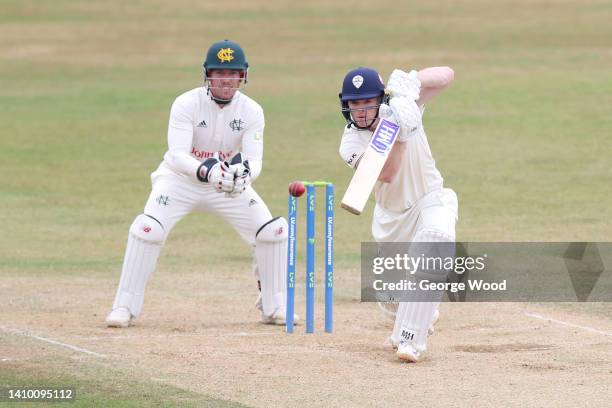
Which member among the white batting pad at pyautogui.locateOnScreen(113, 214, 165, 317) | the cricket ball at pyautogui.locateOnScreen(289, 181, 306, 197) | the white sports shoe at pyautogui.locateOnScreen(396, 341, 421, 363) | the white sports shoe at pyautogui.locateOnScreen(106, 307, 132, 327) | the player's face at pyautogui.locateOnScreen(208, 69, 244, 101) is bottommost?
the white sports shoe at pyautogui.locateOnScreen(396, 341, 421, 363)

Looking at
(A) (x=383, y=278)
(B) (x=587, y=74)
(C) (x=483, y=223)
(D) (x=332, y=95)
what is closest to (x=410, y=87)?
(A) (x=383, y=278)

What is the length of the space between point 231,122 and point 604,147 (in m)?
10.7

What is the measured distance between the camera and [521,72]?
25375 mm

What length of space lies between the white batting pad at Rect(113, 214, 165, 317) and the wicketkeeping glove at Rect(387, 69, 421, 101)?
7.43ft

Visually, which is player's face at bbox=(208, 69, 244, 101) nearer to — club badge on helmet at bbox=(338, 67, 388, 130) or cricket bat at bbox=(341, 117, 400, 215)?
club badge on helmet at bbox=(338, 67, 388, 130)

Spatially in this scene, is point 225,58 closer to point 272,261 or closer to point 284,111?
point 272,261

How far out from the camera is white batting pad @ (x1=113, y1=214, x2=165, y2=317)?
9547mm

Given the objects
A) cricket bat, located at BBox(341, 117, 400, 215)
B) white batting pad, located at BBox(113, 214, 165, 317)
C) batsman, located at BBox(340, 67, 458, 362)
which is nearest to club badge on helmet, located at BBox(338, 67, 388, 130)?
batsman, located at BBox(340, 67, 458, 362)

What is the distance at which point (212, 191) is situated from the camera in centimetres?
977

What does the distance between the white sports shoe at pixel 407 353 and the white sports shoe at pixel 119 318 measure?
230cm

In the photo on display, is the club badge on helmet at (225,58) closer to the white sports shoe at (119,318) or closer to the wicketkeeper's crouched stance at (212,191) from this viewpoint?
the wicketkeeper's crouched stance at (212,191)

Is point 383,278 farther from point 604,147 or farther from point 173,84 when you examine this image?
point 173,84

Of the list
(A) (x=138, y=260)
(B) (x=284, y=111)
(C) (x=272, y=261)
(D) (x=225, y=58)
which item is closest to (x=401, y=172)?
(C) (x=272, y=261)

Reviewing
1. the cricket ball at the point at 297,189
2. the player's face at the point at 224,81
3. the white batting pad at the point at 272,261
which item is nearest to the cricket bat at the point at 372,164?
the cricket ball at the point at 297,189
